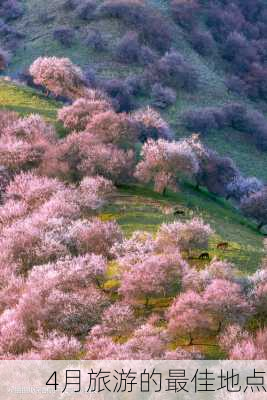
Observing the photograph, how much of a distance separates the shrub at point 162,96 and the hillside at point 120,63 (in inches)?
40.7

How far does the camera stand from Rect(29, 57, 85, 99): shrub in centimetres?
6562

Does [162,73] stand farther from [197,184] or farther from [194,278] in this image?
[194,278]

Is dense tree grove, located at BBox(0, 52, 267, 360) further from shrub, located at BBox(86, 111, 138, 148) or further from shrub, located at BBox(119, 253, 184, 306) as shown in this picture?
shrub, located at BBox(86, 111, 138, 148)

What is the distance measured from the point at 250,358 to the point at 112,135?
3389cm

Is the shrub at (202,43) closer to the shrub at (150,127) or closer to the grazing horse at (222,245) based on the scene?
the shrub at (150,127)

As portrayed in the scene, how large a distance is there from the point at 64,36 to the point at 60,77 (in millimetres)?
33180

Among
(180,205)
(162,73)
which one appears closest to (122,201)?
(180,205)

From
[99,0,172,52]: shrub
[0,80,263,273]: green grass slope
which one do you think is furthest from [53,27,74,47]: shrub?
[0,80,263,273]: green grass slope

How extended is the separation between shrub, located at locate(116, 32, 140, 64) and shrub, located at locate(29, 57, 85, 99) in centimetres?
2900

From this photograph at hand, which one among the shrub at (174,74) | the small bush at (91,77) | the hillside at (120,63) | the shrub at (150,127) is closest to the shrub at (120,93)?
the small bush at (91,77)

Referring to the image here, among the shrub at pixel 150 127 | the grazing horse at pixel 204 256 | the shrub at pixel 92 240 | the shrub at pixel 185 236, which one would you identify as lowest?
the shrub at pixel 150 127

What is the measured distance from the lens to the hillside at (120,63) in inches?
3260

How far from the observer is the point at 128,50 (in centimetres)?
9344

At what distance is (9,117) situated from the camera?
54.0m
